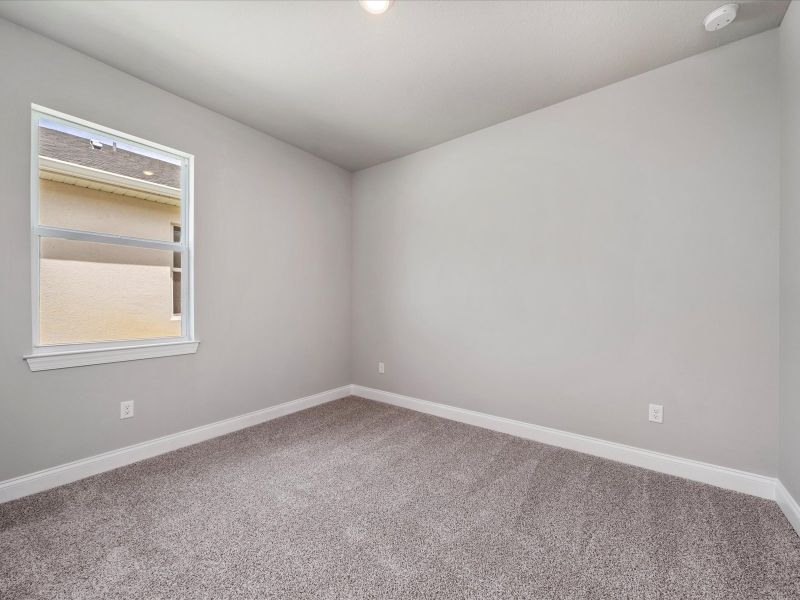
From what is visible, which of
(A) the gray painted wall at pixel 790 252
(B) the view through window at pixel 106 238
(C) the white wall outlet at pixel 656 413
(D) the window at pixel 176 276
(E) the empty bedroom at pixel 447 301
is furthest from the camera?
(D) the window at pixel 176 276

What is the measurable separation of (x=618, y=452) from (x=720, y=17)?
8.65 ft

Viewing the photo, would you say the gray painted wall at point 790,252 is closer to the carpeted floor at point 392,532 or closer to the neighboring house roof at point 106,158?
the carpeted floor at point 392,532

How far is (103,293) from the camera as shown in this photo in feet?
8.00

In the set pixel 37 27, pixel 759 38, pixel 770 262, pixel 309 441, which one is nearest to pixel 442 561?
pixel 309 441

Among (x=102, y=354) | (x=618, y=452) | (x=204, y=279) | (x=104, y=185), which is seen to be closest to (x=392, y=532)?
(x=618, y=452)

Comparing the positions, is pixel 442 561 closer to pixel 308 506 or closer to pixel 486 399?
pixel 308 506

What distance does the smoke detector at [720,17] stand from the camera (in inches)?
72.1

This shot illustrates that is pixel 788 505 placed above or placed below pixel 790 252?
below

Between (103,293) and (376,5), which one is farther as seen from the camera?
(103,293)

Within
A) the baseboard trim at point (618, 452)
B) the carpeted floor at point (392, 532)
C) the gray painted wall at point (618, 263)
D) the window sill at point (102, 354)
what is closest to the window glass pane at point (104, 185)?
the window sill at point (102, 354)

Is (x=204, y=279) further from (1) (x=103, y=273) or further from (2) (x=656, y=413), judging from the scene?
(2) (x=656, y=413)

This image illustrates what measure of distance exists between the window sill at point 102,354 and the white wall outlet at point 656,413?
3333 millimetres

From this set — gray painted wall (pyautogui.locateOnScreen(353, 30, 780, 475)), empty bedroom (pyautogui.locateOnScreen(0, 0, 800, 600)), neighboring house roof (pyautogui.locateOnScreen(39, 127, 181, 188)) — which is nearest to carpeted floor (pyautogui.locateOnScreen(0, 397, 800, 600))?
empty bedroom (pyautogui.locateOnScreen(0, 0, 800, 600))

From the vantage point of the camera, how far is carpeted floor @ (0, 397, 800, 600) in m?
1.42
